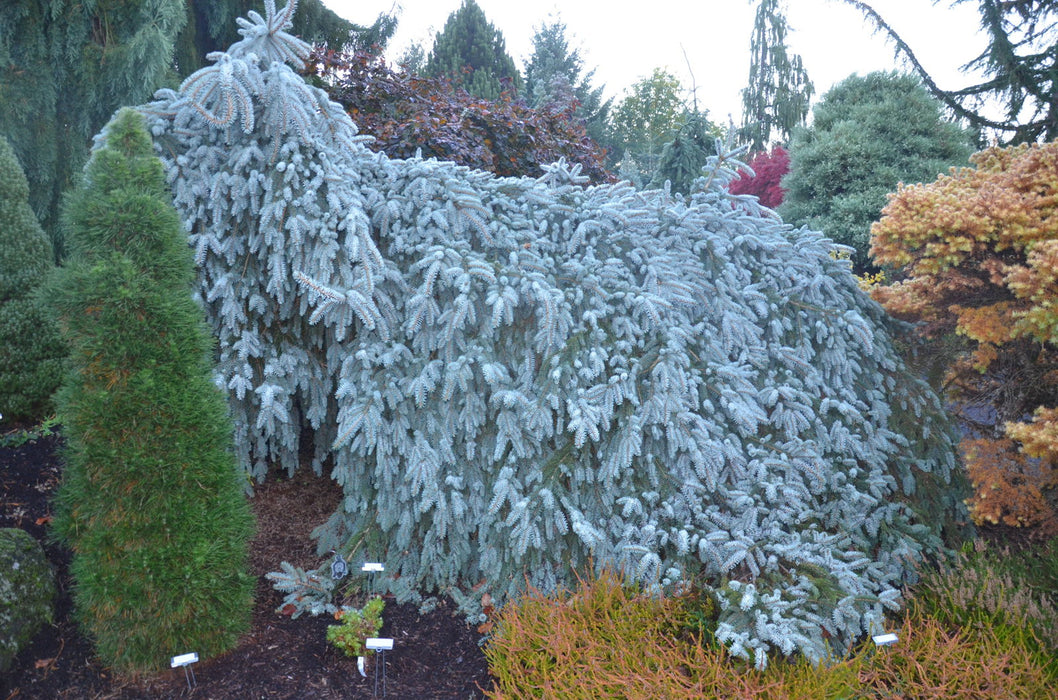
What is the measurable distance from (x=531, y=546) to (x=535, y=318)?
3.45 feet

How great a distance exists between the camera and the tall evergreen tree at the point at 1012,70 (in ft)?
28.0

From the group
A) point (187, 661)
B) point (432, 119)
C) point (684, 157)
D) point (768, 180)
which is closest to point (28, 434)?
point (187, 661)

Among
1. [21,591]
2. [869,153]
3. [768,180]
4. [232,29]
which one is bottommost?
[21,591]

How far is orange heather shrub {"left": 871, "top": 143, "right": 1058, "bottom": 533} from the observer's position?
3050mm

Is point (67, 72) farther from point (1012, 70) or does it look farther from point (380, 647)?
point (1012, 70)

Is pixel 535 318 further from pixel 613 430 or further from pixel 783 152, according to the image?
pixel 783 152

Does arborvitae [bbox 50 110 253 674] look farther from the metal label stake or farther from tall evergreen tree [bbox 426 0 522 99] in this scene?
tall evergreen tree [bbox 426 0 522 99]

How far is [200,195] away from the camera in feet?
10.1

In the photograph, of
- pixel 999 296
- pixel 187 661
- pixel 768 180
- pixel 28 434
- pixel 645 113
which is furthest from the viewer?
pixel 645 113

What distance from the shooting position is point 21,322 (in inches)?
178

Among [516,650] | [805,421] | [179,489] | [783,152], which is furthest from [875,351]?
Result: [783,152]

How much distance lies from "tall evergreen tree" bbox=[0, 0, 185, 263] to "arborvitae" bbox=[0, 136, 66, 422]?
166cm

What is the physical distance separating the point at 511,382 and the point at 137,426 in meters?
1.50

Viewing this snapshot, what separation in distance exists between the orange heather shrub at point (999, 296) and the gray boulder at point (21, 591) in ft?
13.5
